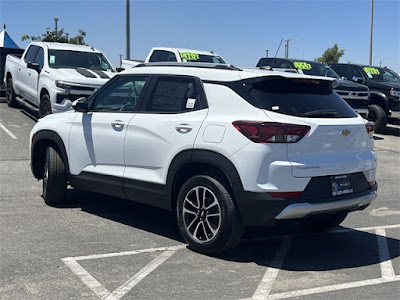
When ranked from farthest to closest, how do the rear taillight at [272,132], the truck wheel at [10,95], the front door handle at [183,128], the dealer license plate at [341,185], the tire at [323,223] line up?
the truck wheel at [10,95]
the tire at [323,223]
the front door handle at [183,128]
the dealer license plate at [341,185]
the rear taillight at [272,132]

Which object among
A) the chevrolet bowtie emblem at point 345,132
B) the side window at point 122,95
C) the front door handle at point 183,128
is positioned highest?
the side window at point 122,95

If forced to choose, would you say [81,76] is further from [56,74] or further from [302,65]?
[302,65]

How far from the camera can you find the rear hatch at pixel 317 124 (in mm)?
4609

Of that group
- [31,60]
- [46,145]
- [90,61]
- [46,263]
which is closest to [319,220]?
[46,263]

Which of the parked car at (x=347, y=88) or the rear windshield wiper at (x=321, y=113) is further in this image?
the parked car at (x=347, y=88)

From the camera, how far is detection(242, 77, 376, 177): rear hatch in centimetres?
461

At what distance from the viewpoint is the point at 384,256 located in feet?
17.0

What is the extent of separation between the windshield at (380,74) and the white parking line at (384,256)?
1221cm

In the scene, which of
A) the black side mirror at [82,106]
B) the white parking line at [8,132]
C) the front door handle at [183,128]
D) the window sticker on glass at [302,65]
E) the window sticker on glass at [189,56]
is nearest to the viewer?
the front door handle at [183,128]

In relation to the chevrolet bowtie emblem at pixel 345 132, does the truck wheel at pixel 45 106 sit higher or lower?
lower

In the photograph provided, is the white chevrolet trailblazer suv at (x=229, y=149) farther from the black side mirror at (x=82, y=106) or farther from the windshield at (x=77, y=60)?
the windshield at (x=77, y=60)

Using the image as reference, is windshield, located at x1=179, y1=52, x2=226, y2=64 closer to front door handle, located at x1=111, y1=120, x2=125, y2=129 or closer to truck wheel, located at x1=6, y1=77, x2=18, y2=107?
truck wheel, located at x1=6, y1=77, x2=18, y2=107

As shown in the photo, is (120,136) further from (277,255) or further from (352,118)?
(352,118)

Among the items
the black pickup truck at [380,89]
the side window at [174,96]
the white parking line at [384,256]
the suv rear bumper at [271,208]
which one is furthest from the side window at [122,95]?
the black pickup truck at [380,89]
